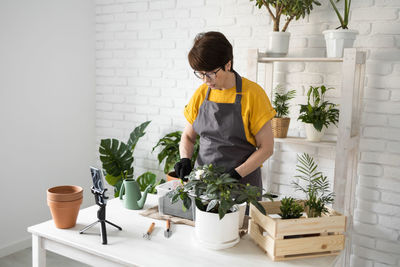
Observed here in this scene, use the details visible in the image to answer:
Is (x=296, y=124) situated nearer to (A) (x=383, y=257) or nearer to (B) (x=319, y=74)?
(B) (x=319, y=74)

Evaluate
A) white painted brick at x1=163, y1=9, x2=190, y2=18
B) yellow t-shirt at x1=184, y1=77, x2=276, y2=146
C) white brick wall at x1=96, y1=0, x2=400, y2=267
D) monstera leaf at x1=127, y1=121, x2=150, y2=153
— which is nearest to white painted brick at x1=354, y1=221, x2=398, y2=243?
white brick wall at x1=96, y1=0, x2=400, y2=267

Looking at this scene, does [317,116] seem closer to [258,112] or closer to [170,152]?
[258,112]

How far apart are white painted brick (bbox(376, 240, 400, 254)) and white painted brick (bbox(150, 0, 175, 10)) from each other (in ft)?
8.08

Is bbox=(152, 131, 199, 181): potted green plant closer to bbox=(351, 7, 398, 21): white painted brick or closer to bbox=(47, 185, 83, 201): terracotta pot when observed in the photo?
bbox=(47, 185, 83, 201): terracotta pot

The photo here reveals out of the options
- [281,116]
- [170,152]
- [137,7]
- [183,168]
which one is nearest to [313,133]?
[281,116]

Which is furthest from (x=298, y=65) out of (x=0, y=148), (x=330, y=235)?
(x=0, y=148)

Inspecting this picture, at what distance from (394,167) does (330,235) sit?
1.35m

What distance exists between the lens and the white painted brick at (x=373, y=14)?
7.73 ft

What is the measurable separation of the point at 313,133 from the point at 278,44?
2.13ft

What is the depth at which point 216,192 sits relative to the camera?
1.30m

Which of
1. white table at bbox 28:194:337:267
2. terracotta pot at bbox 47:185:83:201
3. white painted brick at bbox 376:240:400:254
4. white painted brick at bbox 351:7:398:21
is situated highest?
white painted brick at bbox 351:7:398:21

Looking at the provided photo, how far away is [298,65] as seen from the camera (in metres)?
2.72

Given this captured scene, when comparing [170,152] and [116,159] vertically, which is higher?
[170,152]

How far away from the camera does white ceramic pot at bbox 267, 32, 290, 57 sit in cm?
251
